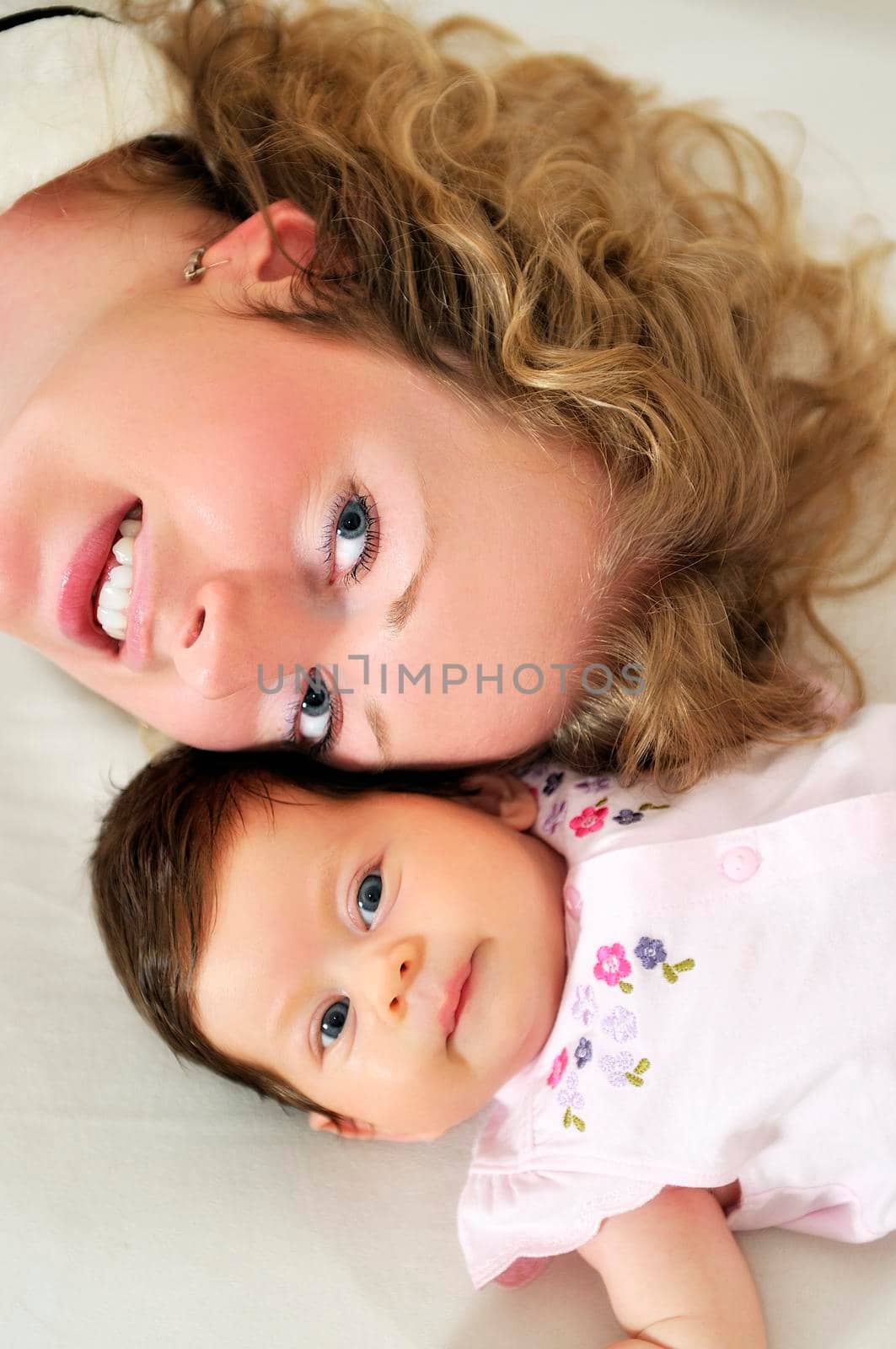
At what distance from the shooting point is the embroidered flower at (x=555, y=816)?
1.32m

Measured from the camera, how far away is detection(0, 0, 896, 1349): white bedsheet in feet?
3.63

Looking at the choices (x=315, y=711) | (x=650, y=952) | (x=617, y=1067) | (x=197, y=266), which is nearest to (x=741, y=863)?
(x=650, y=952)

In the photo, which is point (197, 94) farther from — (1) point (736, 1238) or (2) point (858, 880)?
(1) point (736, 1238)

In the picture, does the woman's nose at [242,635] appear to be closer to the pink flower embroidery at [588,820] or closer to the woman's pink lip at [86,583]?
the woman's pink lip at [86,583]

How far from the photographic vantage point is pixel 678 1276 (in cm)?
108

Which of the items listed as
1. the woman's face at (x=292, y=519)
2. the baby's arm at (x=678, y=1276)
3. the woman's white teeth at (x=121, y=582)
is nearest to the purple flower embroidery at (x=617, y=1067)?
the baby's arm at (x=678, y=1276)

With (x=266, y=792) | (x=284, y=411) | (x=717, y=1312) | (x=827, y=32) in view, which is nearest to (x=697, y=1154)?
(x=717, y=1312)

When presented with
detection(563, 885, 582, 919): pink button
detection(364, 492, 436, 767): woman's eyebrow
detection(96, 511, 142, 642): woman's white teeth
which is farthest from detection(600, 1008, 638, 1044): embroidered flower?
detection(96, 511, 142, 642): woman's white teeth

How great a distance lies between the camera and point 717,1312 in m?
1.07

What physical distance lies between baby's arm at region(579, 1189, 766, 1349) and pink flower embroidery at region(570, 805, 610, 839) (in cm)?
35

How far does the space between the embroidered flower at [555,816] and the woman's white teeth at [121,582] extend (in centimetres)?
49

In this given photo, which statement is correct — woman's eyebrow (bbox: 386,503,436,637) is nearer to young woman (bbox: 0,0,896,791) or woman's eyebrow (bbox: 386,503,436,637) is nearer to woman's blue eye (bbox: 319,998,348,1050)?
young woman (bbox: 0,0,896,791)

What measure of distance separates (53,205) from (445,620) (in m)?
0.67

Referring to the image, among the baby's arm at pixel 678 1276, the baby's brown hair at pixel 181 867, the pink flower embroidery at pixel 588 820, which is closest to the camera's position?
the baby's arm at pixel 678 1276
